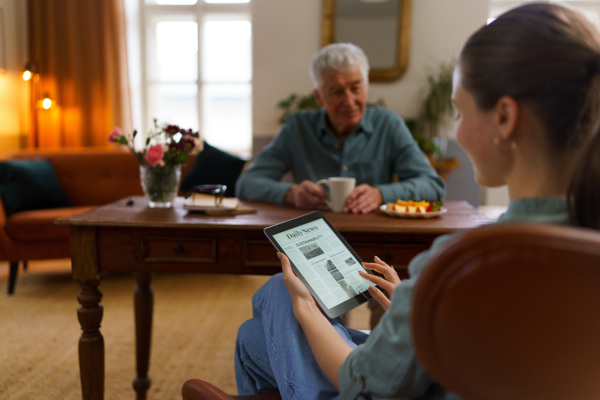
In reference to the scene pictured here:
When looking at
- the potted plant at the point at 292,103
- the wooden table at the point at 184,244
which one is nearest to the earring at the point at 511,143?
the wooden table at the point at 184,244

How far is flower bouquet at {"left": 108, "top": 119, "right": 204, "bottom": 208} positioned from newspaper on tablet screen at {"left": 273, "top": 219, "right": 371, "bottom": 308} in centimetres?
74

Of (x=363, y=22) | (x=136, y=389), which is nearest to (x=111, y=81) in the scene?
(x=363, y=22)

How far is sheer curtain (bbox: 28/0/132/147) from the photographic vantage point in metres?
4.76

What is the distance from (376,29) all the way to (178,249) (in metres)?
3.80

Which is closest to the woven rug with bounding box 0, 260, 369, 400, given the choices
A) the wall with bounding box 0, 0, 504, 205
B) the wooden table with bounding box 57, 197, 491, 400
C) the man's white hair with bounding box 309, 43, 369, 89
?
the wooden table with bounding box 57, 197, 491, 400

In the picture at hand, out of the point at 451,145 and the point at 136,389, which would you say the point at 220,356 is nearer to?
the point at 136,389

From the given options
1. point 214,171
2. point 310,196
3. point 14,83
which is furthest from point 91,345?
point 14,83

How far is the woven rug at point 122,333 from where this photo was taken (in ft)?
6.75

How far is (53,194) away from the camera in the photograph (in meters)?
3.50

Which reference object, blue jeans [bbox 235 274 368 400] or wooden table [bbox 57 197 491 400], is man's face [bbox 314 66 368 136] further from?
blue jeans [bbox 235 274 368 400]

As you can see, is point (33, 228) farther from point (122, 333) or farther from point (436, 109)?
point (436, 109)

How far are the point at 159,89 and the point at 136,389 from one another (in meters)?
4.18

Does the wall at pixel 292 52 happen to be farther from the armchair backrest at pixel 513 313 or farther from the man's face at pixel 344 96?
the armchair backrest at pixel 513 313

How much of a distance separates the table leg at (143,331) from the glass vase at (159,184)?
15.8 inches
